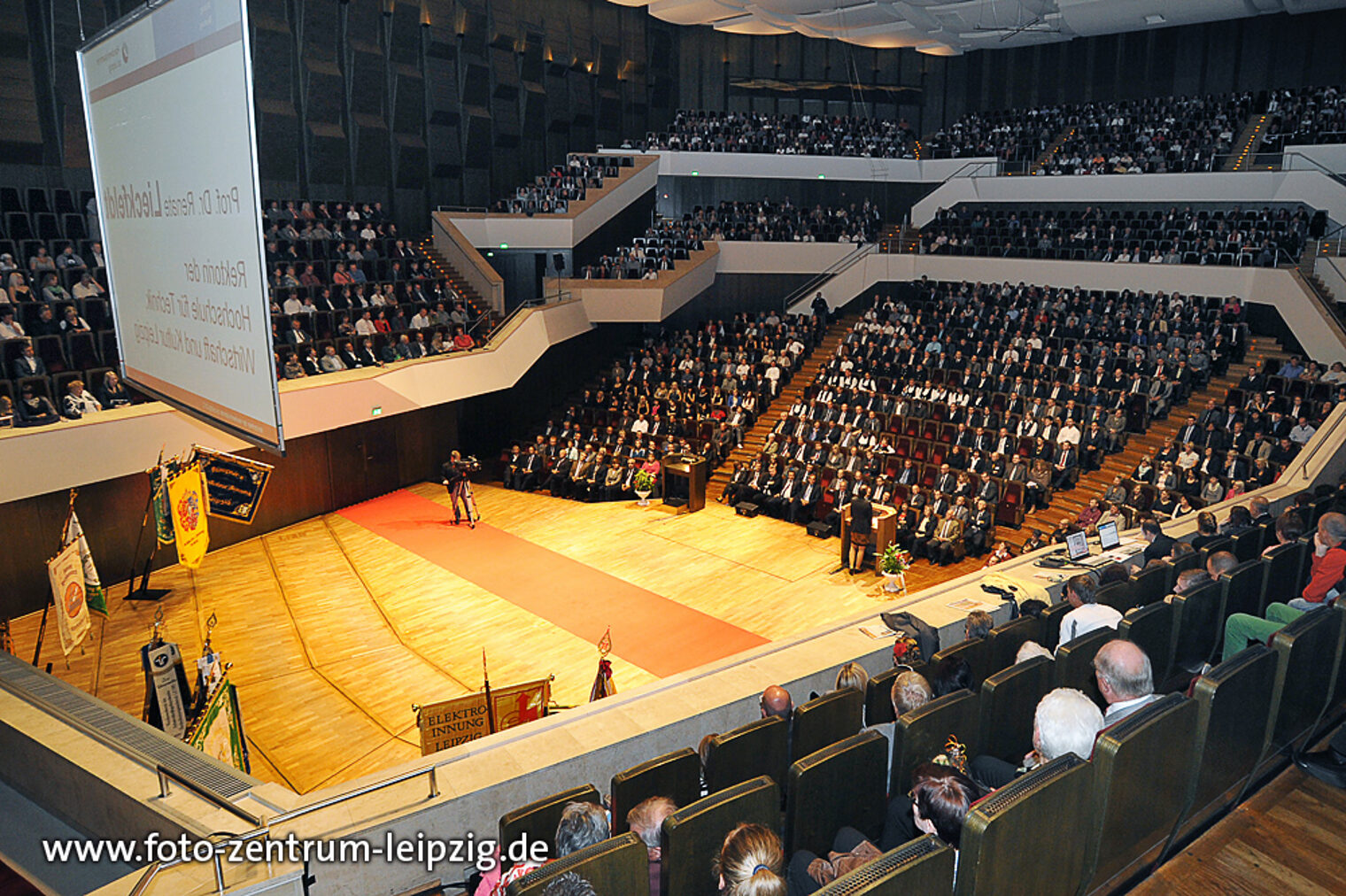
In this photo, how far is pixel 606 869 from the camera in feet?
8.00

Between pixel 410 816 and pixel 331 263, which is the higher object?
pixel 331 263

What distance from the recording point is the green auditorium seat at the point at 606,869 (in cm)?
233

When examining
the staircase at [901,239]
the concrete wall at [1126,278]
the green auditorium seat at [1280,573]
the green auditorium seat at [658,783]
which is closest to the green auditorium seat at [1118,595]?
the green auditorium seat at [1280,573]

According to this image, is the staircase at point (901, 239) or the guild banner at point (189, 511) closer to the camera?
the guild banner at point (189, 511)

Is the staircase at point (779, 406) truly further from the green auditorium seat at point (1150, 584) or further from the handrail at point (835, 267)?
the green auditorium seat at point (1150, 584)

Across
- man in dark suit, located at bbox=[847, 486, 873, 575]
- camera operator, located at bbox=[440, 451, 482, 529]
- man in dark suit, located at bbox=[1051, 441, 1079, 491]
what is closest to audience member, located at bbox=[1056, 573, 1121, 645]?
man in dark suit, located at bbox=[847, 486, 873, 575]

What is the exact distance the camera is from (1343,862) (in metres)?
2.99

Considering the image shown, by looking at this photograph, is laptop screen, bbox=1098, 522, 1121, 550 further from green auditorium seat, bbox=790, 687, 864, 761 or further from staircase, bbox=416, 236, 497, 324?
staircase, bbox=416, 236, 497, 324

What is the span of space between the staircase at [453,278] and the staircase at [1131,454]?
9651mm

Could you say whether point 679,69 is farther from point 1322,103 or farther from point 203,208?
point 203,208

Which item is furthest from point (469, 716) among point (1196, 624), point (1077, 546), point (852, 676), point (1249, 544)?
point (1249, 544)

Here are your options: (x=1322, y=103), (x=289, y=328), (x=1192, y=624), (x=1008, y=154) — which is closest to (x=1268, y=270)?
(x=1322, y=103)

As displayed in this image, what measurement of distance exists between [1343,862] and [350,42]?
18.7 m

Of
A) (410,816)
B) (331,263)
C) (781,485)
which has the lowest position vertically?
(781,485)
